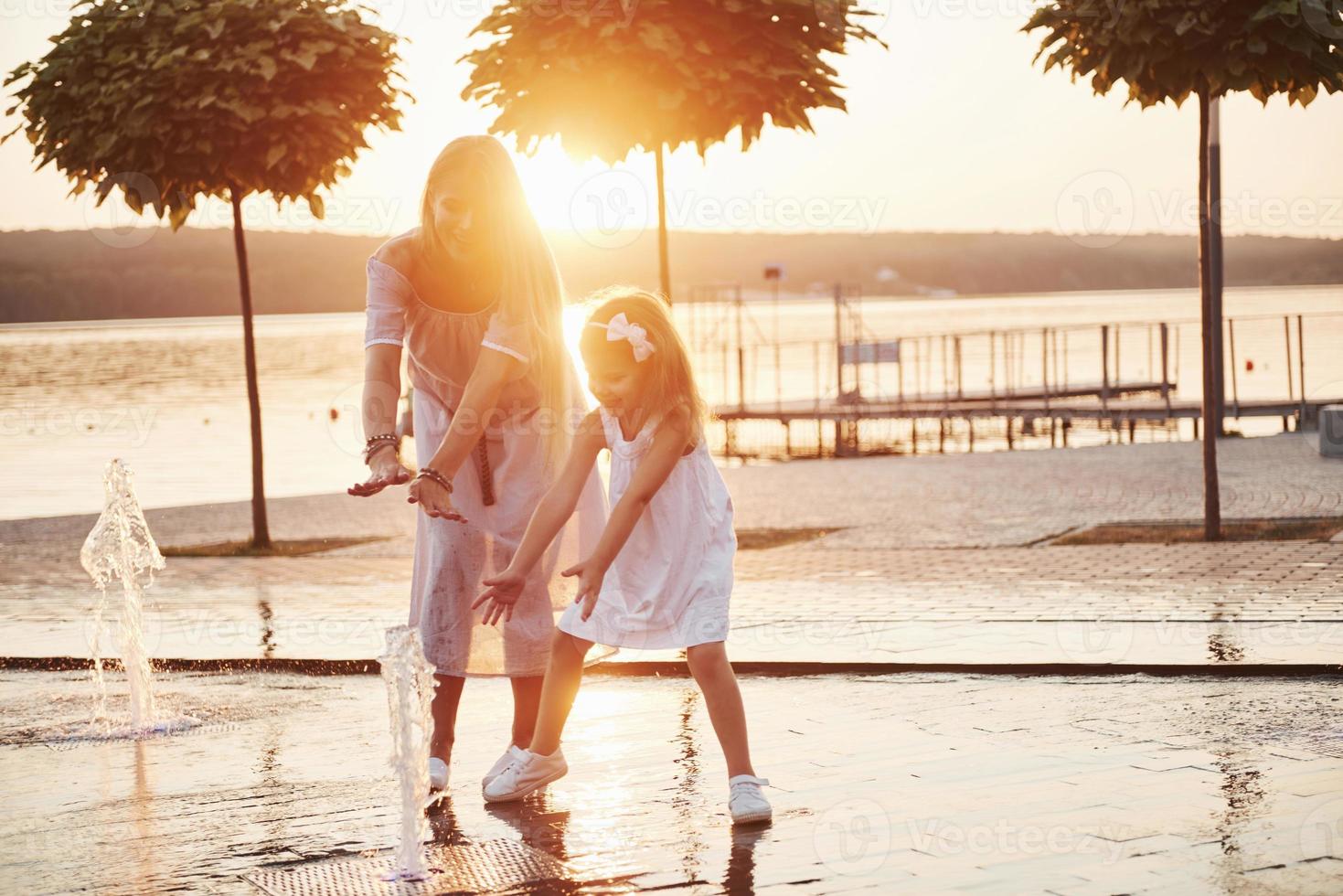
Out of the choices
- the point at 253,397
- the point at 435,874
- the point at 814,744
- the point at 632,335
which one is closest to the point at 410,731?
the point at 435,874

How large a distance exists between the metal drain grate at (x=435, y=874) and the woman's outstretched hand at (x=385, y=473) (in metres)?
1.02

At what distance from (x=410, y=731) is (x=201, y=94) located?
A: 9.48 metres

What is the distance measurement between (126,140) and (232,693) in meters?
6.95

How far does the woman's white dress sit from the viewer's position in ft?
18.9

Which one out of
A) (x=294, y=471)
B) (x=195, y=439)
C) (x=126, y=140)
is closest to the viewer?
(x=126, y=140)

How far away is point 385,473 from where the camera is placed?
532 centimetres

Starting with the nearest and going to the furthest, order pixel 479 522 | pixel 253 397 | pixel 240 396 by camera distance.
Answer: pixel 479 522
pixel 253 397
pixel 240 396

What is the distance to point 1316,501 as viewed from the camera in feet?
48.3

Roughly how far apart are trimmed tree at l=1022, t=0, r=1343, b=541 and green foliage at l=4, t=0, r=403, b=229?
529 centimetres

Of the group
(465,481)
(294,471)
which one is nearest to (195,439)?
(294,471)

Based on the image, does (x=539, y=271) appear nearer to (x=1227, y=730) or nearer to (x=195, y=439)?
(x=1227, y=730)

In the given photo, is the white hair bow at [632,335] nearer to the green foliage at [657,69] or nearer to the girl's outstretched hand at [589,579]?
the girl's outstretched hand at [589,579]

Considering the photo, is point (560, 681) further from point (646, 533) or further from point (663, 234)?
point (663, 234)

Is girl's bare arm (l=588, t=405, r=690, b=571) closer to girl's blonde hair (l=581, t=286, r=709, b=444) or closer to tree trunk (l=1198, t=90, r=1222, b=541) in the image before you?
girl's blonde hair (l=581, t=286, r=709, b=444)
